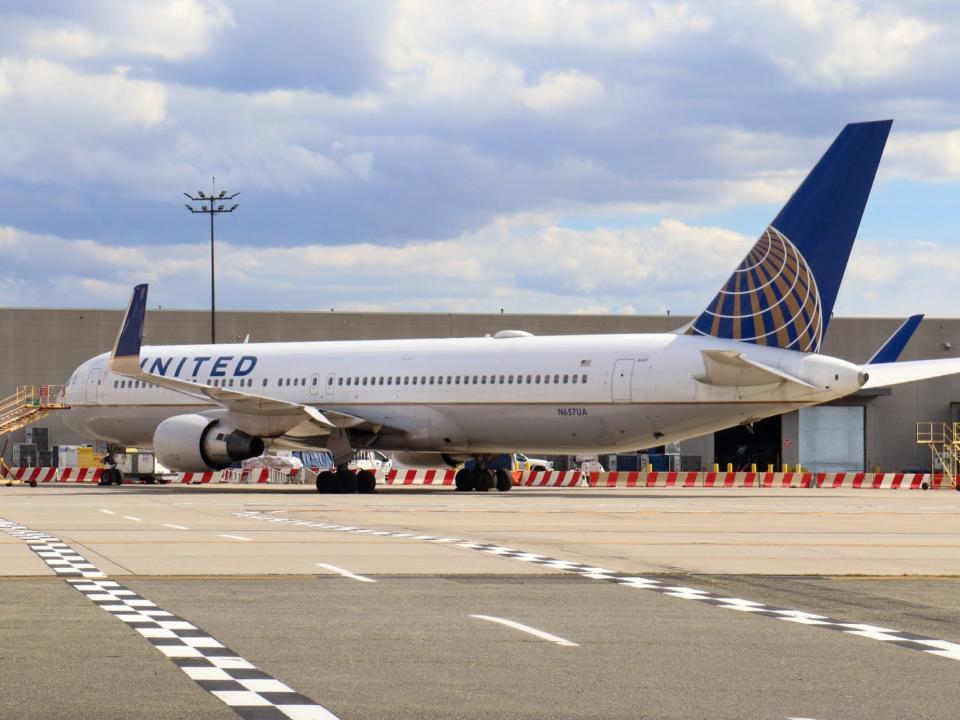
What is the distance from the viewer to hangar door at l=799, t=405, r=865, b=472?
80125 millimetres

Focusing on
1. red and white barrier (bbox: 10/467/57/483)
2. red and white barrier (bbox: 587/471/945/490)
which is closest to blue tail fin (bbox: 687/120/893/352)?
red and white barrier (bbox: 587/471/945/490)

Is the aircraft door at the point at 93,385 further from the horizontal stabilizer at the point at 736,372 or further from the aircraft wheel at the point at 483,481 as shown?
the horizontal stabilizer at the point at 736,372

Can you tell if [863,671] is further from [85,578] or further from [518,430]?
[518,430]

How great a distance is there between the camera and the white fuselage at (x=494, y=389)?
4012 cm

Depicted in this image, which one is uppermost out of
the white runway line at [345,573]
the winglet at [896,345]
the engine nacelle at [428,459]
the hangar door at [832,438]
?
the winglet at [896,345]

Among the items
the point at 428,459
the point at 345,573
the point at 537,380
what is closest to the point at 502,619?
the point at 345,573

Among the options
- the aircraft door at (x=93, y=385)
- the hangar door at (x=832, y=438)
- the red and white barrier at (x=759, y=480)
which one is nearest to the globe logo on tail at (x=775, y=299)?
the red and white barrier at (x=759, y=480)

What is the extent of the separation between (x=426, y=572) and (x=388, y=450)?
29.9 meters

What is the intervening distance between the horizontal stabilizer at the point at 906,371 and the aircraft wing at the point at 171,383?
15528 mm

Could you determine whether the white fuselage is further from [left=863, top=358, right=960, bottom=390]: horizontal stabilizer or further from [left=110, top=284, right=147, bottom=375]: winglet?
[left=110, top=284, right=147, bottom=375]: winglet

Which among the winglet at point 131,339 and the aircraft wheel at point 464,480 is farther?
the aircraft wheel at point 464,480

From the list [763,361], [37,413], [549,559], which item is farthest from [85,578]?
[37,413]

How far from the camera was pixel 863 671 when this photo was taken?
9.90 metres

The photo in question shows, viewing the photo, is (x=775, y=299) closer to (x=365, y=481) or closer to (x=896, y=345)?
(x=896, y=345)
